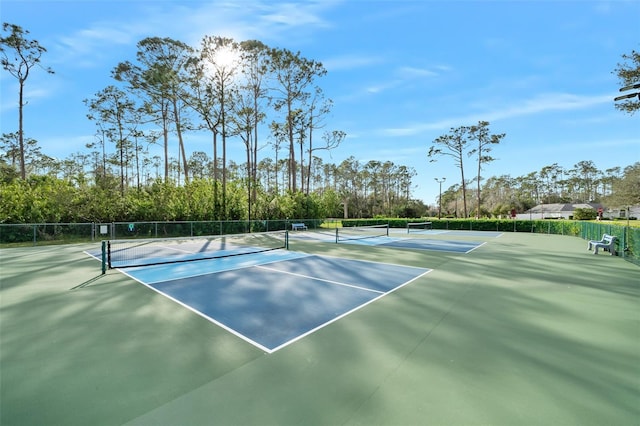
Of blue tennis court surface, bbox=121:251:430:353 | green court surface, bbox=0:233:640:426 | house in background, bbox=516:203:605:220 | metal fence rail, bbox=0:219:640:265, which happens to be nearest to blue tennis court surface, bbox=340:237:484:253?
blue tennis court surface, bbox=121:251:430:353

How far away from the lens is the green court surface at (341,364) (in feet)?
7.73

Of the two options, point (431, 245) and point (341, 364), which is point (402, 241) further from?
point (341, 364)

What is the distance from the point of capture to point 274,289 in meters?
6.17

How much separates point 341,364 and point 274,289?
3.28 m

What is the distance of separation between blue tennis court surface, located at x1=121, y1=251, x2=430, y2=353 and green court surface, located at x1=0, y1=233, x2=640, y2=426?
299 mm

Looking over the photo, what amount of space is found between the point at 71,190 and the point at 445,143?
41.2m

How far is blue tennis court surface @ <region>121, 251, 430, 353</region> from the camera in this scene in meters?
4.28

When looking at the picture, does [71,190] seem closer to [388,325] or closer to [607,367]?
[388,325]

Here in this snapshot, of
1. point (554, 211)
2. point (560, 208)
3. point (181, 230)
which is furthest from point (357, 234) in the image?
point (560, 208)

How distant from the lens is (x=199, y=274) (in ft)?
25.3

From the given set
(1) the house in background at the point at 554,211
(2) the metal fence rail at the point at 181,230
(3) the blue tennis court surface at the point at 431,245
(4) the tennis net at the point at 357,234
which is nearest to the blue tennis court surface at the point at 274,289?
(3) the blue tennis court surface at the point at 431,245

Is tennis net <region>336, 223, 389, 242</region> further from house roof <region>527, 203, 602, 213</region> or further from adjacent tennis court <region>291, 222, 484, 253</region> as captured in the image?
house roof <region>527, 203, 602, 213</region>

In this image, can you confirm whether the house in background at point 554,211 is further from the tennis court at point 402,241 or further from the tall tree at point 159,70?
the tall tree at point 159,70

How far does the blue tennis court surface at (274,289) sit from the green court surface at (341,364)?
11.8 inches
